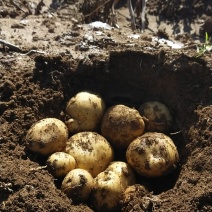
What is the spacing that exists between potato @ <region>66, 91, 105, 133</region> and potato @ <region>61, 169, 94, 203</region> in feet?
1.64

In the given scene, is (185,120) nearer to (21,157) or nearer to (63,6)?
(21,157)

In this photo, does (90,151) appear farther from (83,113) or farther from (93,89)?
(93,89)

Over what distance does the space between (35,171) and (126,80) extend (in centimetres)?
120

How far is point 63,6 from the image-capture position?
5.58 m

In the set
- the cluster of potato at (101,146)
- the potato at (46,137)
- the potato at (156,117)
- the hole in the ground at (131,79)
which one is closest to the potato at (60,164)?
the cluster of potato at (101,146)

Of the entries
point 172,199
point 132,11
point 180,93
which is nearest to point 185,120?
point 180,93

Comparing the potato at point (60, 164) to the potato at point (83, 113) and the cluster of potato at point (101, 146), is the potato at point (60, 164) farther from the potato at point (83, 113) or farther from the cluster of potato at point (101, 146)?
the potato at point (83, 113)

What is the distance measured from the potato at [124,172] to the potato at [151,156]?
0.05 m

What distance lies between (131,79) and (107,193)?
1.13m

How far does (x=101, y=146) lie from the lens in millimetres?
3480

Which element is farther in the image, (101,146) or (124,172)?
(101,146)

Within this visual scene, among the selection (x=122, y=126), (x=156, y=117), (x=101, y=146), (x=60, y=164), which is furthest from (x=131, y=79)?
(x=60, y=164)

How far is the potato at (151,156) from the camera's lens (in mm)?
3369

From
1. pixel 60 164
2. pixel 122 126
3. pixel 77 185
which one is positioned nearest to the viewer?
pixel 77 185
